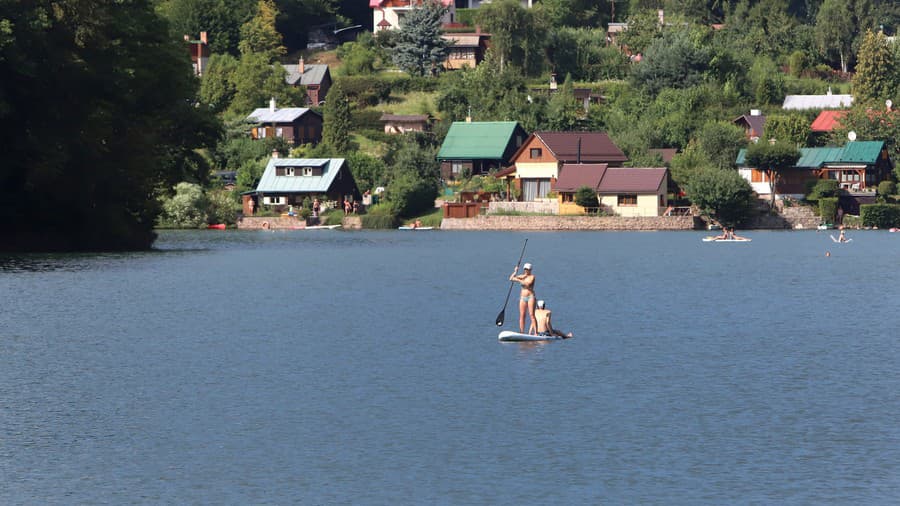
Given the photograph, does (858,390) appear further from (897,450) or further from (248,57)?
(248,57)

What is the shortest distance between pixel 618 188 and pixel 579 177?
4.70m

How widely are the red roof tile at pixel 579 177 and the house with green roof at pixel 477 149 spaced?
11.4m

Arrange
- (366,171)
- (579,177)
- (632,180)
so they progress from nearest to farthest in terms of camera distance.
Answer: (632,180)
(579,177)
(366,171)

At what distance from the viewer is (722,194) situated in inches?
5069

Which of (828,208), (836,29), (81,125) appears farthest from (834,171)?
(81,125)

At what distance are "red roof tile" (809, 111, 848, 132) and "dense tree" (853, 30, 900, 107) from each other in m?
3.89

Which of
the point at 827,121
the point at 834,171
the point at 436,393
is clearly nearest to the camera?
the point at 436,393

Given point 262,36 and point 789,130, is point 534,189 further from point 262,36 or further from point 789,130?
point 262,36

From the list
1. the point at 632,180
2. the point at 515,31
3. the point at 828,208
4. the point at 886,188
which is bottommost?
the point at 828,208

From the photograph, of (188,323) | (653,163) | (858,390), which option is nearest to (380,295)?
(188,323)

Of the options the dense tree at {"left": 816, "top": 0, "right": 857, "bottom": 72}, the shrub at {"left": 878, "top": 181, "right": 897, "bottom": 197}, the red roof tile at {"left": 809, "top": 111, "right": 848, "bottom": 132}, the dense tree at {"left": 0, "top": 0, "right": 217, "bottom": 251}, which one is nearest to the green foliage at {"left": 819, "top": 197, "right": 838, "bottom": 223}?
the shrub at {"left": 878, "top": 181, "right": 897, "bottom": 197}

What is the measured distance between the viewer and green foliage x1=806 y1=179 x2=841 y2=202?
5241 inches

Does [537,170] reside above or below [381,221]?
above

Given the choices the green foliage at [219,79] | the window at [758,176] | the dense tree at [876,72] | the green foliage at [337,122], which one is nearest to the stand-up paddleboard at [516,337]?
the window at [758,176]
